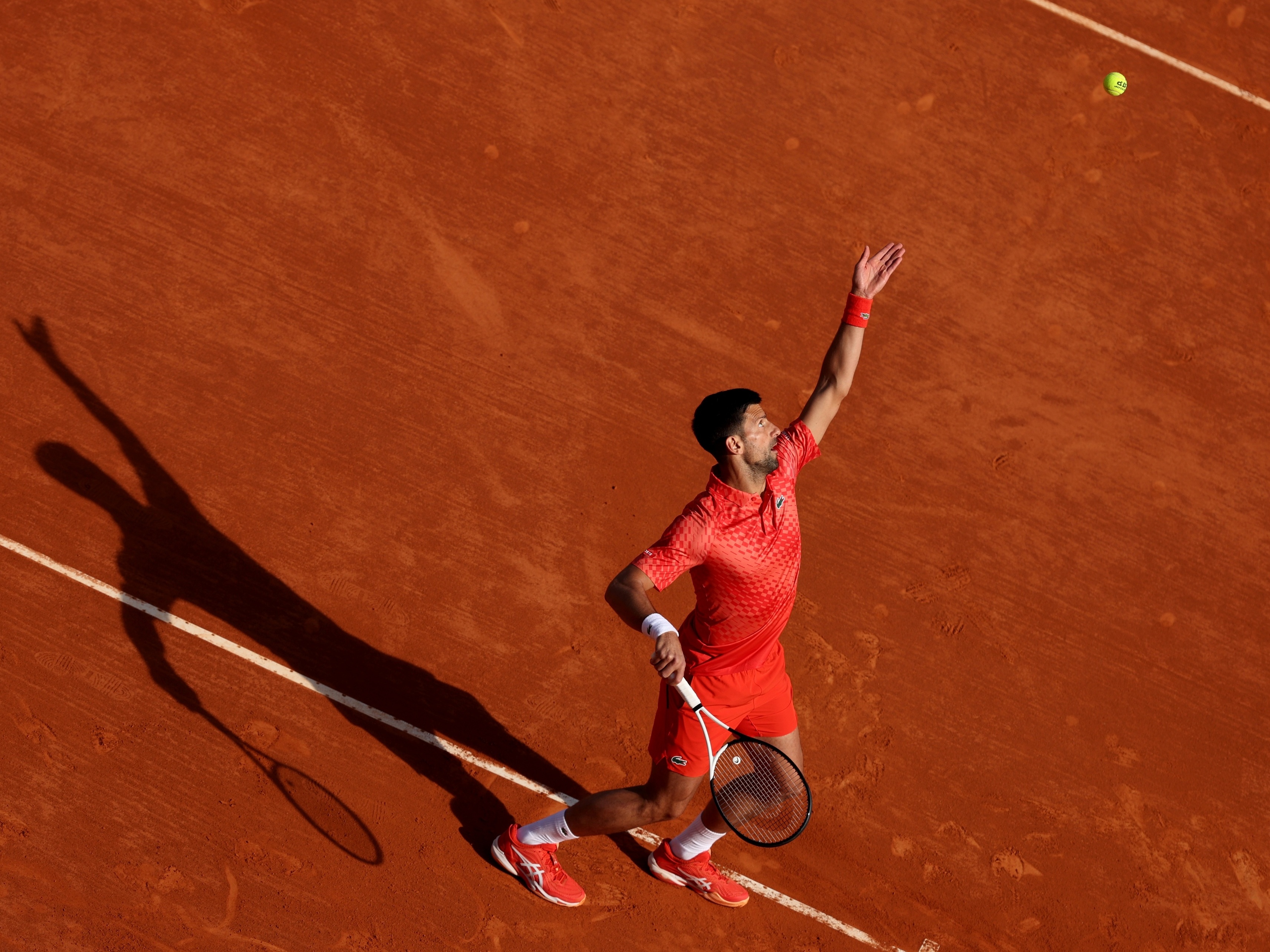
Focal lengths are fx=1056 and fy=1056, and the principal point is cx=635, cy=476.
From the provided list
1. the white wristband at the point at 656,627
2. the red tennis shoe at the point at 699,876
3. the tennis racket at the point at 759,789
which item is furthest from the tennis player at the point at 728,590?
the red tennis shoe at the point at 699,876

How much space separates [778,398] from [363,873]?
3848 millimetres

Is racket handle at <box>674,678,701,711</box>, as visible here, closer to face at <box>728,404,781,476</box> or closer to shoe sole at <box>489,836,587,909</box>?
face at <box>728,404,781,476</box>

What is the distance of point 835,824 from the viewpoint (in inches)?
239

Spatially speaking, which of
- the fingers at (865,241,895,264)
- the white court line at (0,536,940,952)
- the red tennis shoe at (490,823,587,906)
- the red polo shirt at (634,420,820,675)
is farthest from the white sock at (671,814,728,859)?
the fingers at (865,241,895,264)

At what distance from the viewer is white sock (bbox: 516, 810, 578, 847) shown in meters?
5.39

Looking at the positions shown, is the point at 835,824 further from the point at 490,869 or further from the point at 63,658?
the point at 63,658

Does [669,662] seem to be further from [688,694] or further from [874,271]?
[874,271]

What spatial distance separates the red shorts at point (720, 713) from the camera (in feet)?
15.6

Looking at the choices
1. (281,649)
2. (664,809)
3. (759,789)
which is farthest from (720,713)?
(281,649)

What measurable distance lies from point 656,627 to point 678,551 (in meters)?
0.39

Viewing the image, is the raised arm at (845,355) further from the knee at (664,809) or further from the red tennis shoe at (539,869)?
the red tennis shoe at (539,869)

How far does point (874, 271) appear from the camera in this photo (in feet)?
16.9

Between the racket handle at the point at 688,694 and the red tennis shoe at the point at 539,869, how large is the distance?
5.68ft

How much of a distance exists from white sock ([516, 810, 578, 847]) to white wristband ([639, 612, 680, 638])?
1680 millimetres
